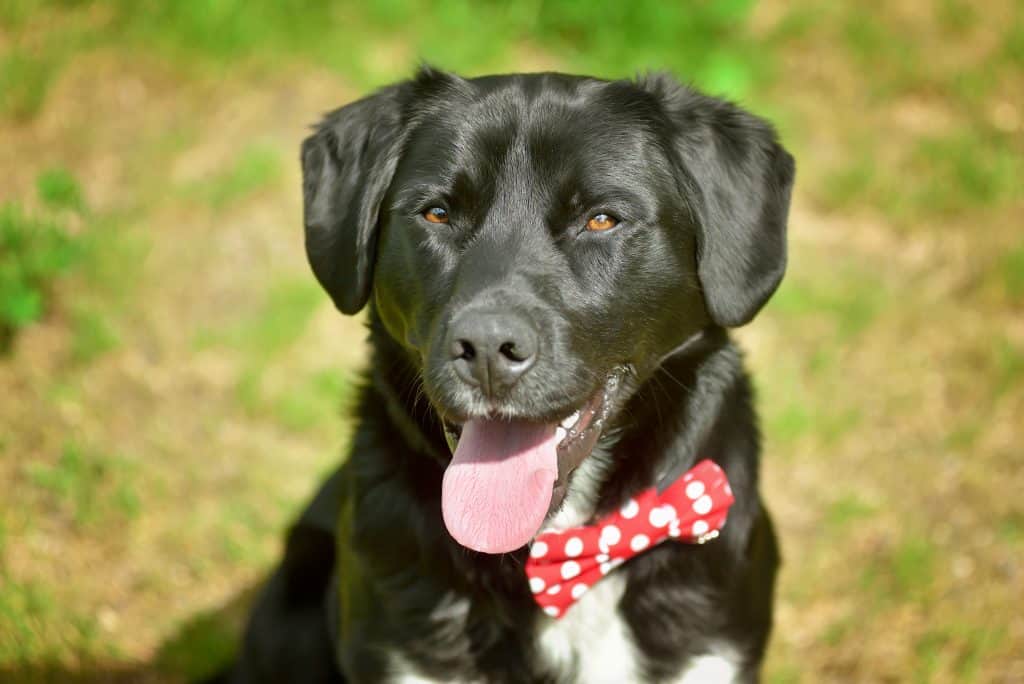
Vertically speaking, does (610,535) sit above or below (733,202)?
below

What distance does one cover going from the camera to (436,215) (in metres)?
2.73

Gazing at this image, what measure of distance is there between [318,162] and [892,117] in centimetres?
444

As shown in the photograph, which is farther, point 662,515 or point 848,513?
point 848,513

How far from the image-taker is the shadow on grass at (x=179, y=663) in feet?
11.8

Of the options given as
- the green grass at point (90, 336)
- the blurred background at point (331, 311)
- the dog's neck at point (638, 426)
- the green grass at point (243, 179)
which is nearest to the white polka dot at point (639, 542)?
the dog's neck at point (638, 426)

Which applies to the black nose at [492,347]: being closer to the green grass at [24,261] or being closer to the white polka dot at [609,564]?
the white polka dot at [609,564]

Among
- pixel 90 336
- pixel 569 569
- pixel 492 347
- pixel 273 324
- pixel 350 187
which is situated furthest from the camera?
pixel 273 324

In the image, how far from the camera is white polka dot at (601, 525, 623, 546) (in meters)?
2.65

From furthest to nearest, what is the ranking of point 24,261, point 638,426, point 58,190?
point 24,261, point 58,190, point 638,426

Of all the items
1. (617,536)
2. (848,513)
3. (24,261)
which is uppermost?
(24,261)

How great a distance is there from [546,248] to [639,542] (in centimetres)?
76

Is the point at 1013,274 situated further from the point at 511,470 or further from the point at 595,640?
the point at 511,470

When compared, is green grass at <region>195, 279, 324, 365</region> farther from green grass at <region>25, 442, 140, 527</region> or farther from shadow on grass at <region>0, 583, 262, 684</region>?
shadow on grass at <region>0, 583, 262, 684</region>

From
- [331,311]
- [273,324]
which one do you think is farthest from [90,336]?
[331,311]
